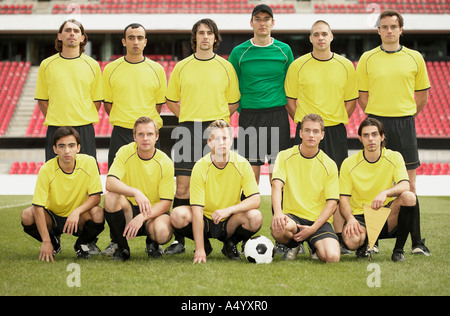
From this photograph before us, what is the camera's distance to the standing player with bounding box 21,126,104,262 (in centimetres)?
399

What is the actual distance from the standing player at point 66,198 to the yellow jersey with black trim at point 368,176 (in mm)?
2013

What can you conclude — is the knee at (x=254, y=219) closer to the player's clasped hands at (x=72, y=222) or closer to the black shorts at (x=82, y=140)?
the player's clasped hands at (x=72, y=222)

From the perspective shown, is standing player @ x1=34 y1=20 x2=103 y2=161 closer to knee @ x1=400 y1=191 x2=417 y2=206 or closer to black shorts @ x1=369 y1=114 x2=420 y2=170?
black shorts @ x1=369 y1=114 x2=420 y2=170

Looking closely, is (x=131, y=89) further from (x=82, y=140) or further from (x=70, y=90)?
(x=82, y=140)

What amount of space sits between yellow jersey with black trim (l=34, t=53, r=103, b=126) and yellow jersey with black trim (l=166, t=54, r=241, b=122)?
80cm

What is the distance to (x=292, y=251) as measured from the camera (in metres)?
4.12

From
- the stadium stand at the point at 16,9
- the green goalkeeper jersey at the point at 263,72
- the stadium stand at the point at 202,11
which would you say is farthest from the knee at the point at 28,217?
the stadium stand at the point at 16,9

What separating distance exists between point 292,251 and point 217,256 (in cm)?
61

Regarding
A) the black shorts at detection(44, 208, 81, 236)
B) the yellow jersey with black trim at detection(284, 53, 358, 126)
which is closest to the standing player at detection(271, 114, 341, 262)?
the yellow jersey with black trim at detection(284, 53, 358, 126)

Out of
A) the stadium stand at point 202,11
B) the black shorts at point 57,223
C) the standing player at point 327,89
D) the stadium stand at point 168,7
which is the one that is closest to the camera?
the black shorts at point 57,223

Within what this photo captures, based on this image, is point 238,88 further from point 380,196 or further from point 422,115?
point 422,115

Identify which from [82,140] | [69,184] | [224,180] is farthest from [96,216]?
[224,180]

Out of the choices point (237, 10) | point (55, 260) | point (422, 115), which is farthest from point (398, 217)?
point (237, 10)

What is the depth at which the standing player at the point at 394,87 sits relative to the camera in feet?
14.9
